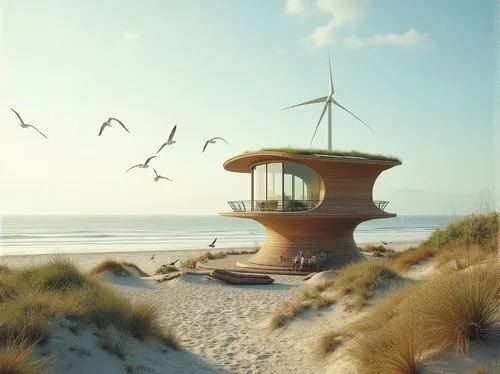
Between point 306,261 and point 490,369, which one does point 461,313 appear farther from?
point 306,261

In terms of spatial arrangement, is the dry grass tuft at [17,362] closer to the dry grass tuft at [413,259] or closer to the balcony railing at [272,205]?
the dry grass tuft at [413,259]

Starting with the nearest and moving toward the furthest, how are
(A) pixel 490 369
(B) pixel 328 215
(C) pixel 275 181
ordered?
(A) pixel 490 369, (B) pixel 328 215, (C) pixel 275 181

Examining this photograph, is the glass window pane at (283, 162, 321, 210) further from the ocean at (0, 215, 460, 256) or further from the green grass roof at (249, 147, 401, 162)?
the ocean at (0, 215, 460, 256)

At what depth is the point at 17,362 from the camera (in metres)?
5.33

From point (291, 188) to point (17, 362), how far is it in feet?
64.7

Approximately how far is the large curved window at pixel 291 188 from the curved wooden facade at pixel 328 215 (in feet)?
1.34

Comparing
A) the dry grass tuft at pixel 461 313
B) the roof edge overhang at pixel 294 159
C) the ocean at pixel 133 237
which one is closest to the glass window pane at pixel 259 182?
the roof edge overhang at pixel 294 159

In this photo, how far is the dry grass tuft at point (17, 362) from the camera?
5.24 m

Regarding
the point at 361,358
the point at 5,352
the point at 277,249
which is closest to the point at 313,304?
the point at 361,358

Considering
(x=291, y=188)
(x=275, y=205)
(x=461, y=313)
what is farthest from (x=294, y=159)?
(x=461, y=313)

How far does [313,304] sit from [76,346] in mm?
6076

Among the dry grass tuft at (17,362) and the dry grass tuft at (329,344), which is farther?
the dry grass tuft at (329,344)

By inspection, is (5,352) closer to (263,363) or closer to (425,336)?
(263,363)

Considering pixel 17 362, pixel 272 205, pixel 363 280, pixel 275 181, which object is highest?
pixel 275 181
